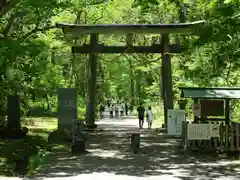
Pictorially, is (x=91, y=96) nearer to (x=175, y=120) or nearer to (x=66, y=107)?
(x=66, y=107)

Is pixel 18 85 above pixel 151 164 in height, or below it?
above

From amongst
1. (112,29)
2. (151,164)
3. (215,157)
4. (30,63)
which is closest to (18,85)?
(30,63)

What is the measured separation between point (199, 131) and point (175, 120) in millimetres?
5750

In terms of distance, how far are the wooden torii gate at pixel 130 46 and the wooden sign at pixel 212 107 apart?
4.41 meters

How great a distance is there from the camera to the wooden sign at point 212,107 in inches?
577

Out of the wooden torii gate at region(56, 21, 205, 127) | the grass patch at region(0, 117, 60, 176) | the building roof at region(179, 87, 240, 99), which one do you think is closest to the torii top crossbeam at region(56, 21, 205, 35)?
the wooden torii gate at region(56, 21, 205, 127)

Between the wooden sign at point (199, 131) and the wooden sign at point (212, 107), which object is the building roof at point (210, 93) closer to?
the wooden sign at point (212, 107)

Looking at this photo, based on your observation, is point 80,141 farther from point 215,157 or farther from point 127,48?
point 127,48

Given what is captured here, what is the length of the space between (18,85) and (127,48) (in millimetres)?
7231

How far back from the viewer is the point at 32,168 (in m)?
10.5

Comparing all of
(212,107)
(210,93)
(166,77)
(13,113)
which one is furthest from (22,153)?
(166,77)

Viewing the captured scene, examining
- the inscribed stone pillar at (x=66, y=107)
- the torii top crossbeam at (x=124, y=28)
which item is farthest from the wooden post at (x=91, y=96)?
the inscribed stone pillar at (x=66, y=107)

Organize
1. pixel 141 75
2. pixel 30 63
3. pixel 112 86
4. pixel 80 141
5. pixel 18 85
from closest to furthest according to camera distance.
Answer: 1. pixel 80 141
2. pixel 30 63
3. pixel 18 85
4. pixel 141 75
5. pixel 112 86

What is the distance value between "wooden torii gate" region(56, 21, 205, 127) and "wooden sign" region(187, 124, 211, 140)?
19.2 ft
